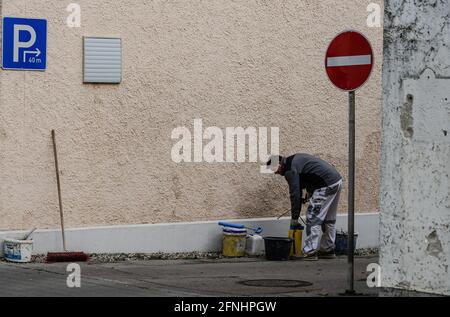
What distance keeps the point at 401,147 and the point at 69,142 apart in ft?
20.5

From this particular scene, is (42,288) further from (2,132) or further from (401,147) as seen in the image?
(401,147)

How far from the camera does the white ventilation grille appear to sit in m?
14.2

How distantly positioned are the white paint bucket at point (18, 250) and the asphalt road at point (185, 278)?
0.51 feet

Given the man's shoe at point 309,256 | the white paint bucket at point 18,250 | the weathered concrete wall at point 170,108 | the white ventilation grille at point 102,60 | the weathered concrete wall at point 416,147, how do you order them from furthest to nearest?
the man's shoe at point 309,256 → the white ventilation grille at point 102,60 → the weathered concrete wall at point 170,108 → the white paint bucket at point 18,250 → the weathered concrete wall at point 416,147

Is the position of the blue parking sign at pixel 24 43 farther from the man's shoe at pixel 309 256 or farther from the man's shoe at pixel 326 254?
the man's shoe at pixel 326 254

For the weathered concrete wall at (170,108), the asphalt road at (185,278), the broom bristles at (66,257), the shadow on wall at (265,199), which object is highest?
the weathered concrete wall at (170,108)

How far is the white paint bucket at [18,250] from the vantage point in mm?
13438

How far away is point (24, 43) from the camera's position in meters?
13.8

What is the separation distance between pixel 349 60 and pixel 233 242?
15.1 feet

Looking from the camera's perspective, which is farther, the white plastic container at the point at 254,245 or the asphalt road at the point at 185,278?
the white plastic container at the point at 254,245

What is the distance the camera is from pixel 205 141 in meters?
15.2

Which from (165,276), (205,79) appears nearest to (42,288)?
(165,276)

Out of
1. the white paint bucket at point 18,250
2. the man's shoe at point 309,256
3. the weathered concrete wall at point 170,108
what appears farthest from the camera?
the man's shoe at point 309,256

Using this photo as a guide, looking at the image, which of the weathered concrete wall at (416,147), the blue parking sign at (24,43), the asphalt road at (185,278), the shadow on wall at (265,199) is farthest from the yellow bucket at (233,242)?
the weathered concrete wall at (416,147)
